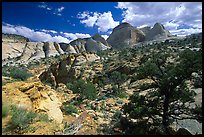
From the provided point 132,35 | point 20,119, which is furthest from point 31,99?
point 132,35

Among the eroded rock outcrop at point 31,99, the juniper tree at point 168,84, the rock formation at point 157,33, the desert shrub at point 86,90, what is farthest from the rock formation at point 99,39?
the juniper tree at point 168,84

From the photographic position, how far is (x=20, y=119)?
6496 mm

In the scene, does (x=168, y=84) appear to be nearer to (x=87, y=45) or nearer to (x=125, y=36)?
(x=125, y=36)

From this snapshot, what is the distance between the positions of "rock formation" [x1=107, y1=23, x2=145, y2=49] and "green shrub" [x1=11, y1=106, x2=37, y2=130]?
2641 inches

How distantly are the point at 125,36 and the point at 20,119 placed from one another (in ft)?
241

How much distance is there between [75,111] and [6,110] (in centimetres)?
284

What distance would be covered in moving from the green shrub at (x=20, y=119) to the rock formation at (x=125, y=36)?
67076mm

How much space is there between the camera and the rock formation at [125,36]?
Result: 75.5 m

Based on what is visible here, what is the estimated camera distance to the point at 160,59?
7535mm

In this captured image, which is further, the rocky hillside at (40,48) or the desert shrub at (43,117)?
the rocky hillside at (40,48)

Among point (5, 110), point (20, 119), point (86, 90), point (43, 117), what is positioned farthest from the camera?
point (86, 90)

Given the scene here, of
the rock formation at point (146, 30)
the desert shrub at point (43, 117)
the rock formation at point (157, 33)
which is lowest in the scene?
the desert shrub at point (43, 117)

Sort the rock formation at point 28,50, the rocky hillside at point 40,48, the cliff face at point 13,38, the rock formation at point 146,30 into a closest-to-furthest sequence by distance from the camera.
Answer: the rock formation at point 28,50 < the rocky hillside at point 40,48 < the rock formation at point 146,30 < the cliff face at point 13,38

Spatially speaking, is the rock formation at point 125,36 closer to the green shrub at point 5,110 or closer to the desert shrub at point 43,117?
the desert shrub at point 43,117
